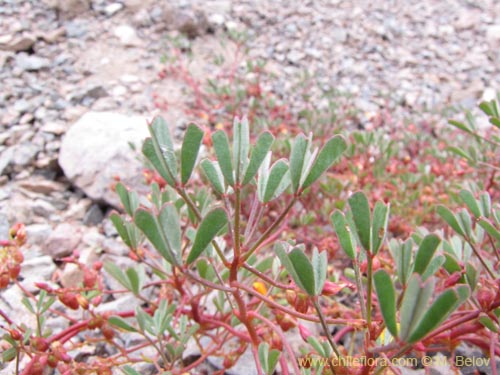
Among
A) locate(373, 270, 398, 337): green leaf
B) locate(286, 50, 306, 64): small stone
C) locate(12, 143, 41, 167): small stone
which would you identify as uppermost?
locate(373, 270, 398, 337): green leaf

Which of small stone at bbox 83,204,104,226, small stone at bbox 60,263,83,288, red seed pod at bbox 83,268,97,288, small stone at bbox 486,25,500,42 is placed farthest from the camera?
small stone at bbox 486,25,500,42

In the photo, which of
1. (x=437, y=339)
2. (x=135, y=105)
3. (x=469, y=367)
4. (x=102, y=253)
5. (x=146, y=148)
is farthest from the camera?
(x=135, y=105)

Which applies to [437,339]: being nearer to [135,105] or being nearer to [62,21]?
[135,105]

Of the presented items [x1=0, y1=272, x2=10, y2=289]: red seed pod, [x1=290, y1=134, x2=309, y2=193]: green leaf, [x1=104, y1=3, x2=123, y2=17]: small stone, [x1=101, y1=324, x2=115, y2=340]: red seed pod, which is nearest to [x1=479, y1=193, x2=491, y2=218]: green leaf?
[x1=290, y1=134, x2=309, y2=193]: green leaf

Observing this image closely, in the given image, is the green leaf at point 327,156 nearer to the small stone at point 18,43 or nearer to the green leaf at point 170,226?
the green leaf at point 170,226

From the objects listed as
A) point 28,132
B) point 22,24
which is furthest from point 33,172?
point 22,24

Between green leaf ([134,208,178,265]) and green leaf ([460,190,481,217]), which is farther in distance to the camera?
green leaf ([460,190,481,217])

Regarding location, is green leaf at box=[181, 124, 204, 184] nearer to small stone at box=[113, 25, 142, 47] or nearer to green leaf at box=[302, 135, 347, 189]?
green leaf at box=[302, 135, 347, 189]

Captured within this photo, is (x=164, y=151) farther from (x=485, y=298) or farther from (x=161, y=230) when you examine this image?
(x=485, y=298)

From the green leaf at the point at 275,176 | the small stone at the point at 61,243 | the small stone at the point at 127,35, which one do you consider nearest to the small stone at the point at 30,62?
the small stone at the point at 127,35
